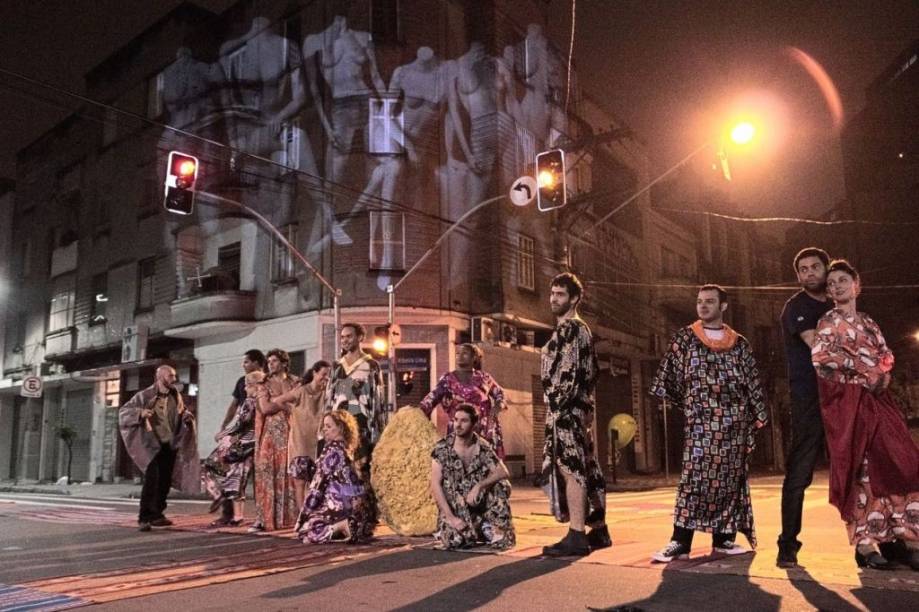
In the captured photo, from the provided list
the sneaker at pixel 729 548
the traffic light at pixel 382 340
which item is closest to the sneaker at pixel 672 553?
the sneaker at pixel 729 548

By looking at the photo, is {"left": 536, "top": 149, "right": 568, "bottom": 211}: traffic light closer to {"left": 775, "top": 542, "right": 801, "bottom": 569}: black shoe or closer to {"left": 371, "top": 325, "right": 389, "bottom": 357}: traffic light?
{"left": 371, "top": 325, "right": 389, "bottom": 357}: traffic light

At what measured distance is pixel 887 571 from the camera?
441 cm

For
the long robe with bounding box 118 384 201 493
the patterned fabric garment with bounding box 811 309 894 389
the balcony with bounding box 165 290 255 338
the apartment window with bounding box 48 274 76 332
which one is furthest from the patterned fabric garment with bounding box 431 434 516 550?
the apartment window with bounding box 48 274 76 332

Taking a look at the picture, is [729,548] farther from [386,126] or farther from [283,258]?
[283,258]

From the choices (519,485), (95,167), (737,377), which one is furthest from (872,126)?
(737,377)

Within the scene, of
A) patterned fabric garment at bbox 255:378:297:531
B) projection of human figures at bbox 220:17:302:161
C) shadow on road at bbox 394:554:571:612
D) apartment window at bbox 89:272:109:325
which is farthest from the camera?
apartment window at bbox 89:272:109:325

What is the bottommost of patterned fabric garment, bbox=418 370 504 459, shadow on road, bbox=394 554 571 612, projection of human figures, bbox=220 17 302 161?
shadow on road, bbox=394 554 571 612

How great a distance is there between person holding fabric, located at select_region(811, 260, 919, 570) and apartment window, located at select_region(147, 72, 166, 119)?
26896 millimetres

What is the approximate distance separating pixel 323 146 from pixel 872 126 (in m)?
29.8

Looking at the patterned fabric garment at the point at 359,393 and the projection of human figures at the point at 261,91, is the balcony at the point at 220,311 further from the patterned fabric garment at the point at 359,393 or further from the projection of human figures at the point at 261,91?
the patterned fabric garment at the point at 359,393

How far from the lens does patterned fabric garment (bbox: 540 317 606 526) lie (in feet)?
18.2

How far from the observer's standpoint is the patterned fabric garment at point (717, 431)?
5.06 metres

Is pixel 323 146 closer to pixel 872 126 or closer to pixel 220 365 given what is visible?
pixel 220 365

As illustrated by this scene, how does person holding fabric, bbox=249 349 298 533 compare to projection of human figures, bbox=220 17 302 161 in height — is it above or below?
below
